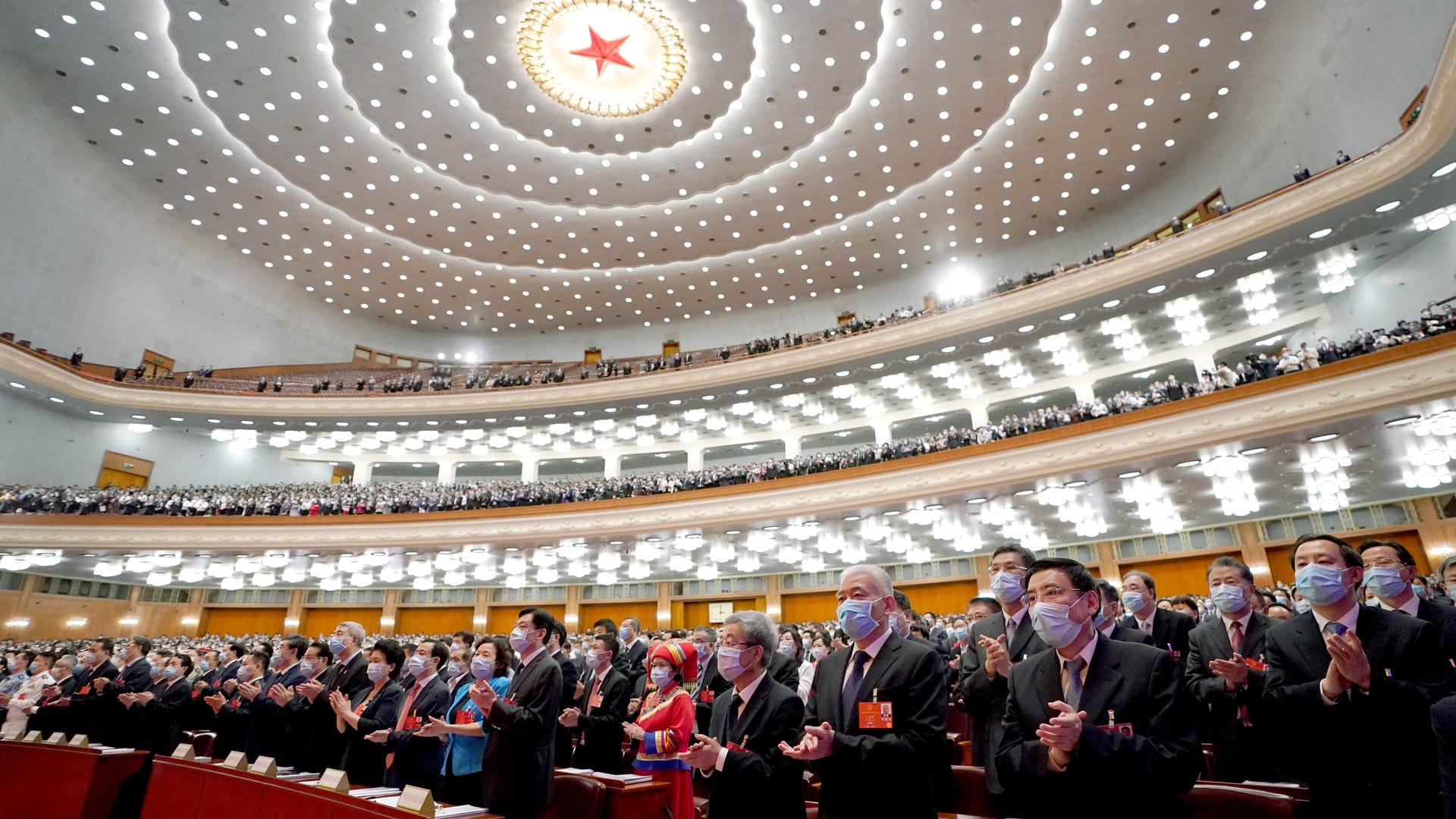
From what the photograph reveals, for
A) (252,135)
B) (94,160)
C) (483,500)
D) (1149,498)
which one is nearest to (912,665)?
(1149,498)

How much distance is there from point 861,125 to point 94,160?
20.6 metres

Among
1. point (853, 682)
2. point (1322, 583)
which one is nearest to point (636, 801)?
point (853, 682)

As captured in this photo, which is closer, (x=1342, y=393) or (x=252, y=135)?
(x=1342, y=393)

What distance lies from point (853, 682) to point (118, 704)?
629 centimetres

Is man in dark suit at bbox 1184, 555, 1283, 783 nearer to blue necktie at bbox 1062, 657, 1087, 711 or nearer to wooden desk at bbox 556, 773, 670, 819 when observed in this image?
blue necktie at bbox 1062, 657, 1087, 711

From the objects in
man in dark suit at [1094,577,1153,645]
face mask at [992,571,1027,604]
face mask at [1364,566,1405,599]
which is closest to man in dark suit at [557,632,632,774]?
face mask at [992,571,1027,604]

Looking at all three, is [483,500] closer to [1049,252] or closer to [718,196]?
[718,196]

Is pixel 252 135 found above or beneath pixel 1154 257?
above

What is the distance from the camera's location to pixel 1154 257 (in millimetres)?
13992

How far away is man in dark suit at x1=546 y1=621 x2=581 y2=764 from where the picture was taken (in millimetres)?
4480

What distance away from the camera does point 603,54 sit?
1580 cm

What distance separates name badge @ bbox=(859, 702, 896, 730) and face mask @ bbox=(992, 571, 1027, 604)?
1009mm

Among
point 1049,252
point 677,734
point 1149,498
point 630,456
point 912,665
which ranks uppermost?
point 1049,252

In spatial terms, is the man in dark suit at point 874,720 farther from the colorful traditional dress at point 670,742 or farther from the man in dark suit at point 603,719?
the man in dark suit at point 603,719
